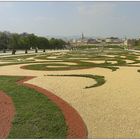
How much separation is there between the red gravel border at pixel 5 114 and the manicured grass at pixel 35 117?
12cm

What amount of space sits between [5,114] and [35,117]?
2.90 ft

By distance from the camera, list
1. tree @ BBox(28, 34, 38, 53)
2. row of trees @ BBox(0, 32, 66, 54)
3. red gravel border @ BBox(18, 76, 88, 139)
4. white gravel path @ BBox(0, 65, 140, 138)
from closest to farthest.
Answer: red gravel border @ BBox(18, 76, 88, 139) < white gravel path @ BBox(0, 65, 140, 138) < row of trees @ BBox(0, 32, 66, 54) < tree @ BBox(28, 34, 38, 53)

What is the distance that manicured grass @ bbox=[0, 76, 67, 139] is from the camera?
689cm

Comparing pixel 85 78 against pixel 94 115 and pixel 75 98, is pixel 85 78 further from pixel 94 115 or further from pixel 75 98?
pixel 94 115

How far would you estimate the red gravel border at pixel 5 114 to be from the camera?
6971 millimetres

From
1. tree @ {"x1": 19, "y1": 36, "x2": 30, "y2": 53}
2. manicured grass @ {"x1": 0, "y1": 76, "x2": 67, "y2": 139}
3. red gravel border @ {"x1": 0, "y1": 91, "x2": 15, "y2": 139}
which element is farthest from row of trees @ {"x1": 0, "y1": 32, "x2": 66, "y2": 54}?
red gravel border @ {"x1": 0, "y1": 91, "x2": 15, "y2": 139}

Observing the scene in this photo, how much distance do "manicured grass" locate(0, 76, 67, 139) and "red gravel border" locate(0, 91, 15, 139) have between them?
120 mm

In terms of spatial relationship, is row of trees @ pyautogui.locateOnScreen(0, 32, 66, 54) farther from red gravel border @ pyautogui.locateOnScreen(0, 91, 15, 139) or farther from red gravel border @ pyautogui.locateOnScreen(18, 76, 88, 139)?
red gravel border @ pyautogui.locateOnScreen(18, 76, 88, 139)

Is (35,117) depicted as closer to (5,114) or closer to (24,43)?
(5,114)

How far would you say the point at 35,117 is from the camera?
8062 mm

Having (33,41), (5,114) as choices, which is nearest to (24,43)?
(33,41)

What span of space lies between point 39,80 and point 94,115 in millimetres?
6473

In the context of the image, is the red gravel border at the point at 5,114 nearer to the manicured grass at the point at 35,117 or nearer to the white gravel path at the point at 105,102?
the manicured grass at the point at 35,117

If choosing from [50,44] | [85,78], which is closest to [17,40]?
[50,44]
